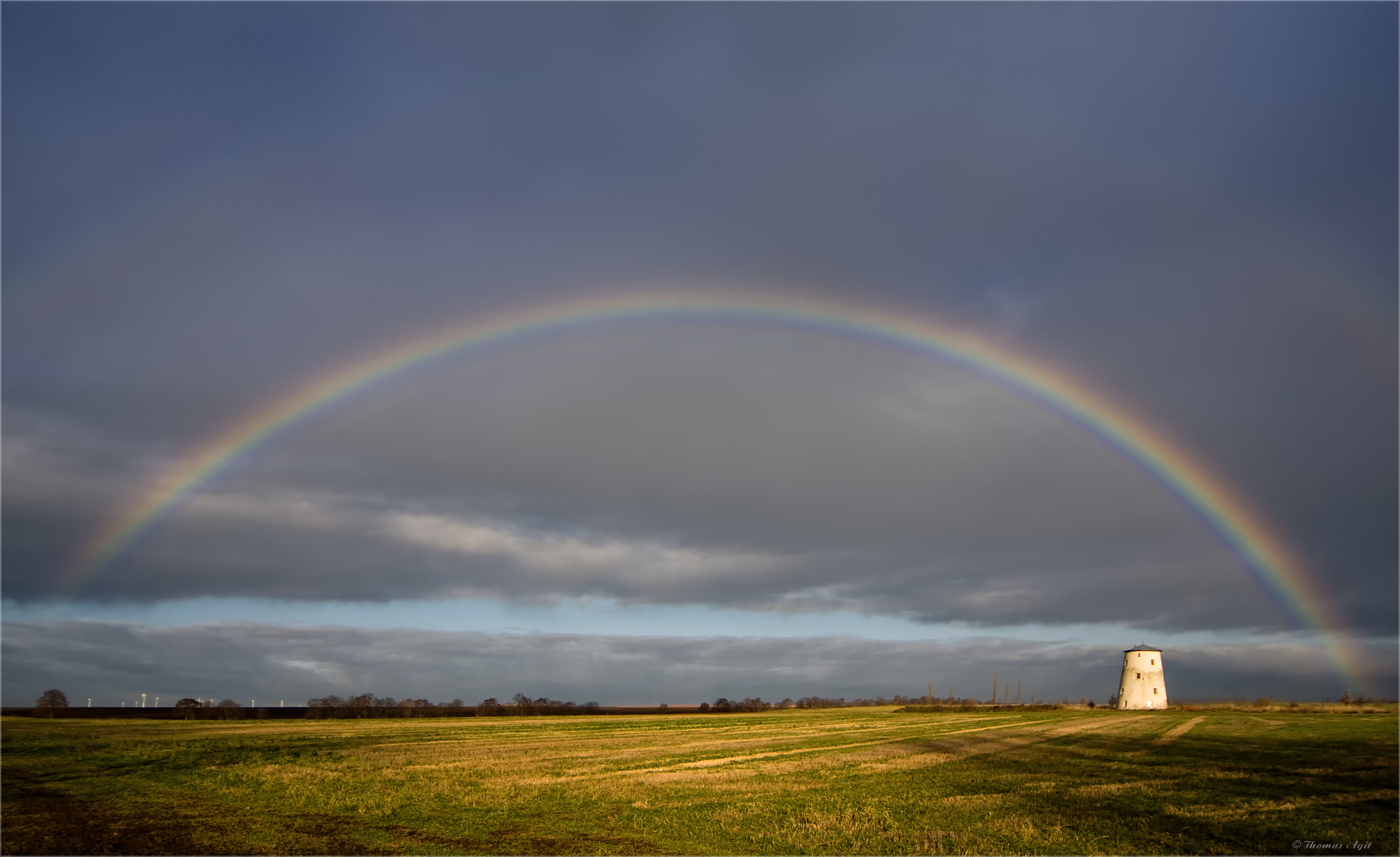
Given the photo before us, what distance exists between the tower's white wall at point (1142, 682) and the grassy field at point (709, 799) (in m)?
117

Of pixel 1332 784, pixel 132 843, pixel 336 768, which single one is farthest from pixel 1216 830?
pixel 336 768

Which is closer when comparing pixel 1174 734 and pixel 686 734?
pixel 1174 734

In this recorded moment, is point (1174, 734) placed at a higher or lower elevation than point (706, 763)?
lower

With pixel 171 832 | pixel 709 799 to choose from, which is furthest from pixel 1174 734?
pixel 171 832

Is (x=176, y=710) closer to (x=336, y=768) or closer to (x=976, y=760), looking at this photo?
(x=336, y=768)

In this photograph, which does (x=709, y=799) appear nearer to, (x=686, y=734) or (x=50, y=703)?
(x=686, y=734)

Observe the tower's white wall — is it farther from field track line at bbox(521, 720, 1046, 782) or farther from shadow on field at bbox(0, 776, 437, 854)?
shadow on field at bbox(0, 776, 437, 854)

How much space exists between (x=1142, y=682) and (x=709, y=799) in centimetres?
16422

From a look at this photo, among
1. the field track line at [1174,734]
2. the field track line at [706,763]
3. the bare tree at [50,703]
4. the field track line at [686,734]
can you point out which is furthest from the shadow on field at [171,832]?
the bare tree at [50,703]

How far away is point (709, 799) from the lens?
100 feet

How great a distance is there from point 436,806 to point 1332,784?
33.9 metres

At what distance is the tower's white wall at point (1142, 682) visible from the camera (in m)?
166

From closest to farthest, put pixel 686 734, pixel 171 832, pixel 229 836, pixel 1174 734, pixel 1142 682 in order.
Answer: pixel 229 836 → pixel 171 832 → pixel 1174 734 → pixel 686 734 → pixel 1142 682

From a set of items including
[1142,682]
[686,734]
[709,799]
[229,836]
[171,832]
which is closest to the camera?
[229,836]
